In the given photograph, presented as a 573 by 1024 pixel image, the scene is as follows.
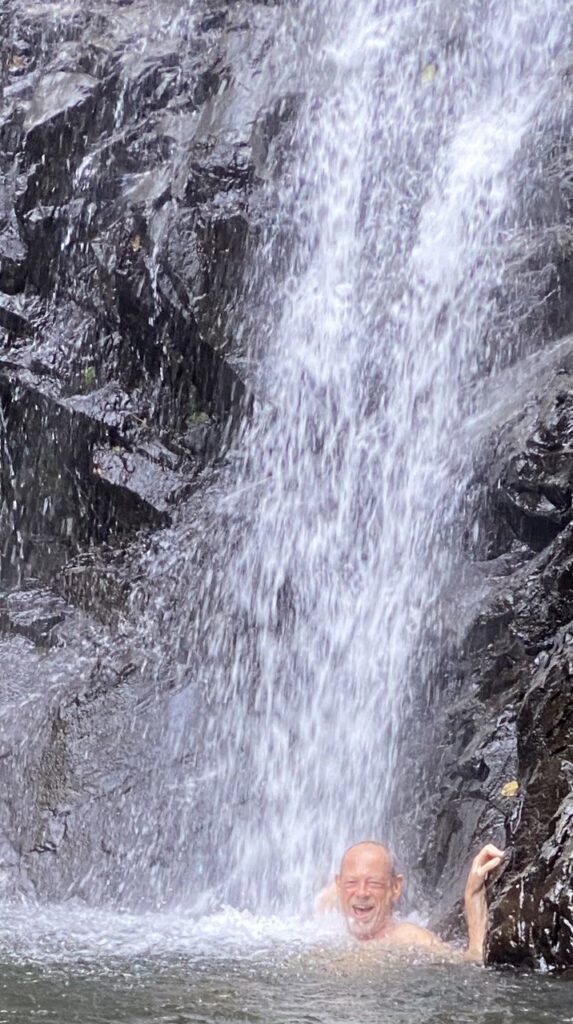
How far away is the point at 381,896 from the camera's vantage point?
548 cm

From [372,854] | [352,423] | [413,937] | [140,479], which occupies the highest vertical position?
[352,423]

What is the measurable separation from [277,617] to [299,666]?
0.46m

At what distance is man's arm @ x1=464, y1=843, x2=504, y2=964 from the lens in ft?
15.4

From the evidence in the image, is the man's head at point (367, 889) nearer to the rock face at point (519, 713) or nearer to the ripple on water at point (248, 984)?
the ripple on water at point (248, 984)

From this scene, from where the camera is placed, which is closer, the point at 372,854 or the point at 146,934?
the point at 372,854

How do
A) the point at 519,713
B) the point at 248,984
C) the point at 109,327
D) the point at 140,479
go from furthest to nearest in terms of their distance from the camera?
the point at 109,327 → the point at 140,479 → the point at 519,713 → the point at 248,984

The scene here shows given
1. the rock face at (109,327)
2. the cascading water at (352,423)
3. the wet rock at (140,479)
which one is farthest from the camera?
the wet rock at (140,479)

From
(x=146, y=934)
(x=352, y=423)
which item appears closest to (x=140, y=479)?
(x=352, y=423)

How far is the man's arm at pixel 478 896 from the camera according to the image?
185 inches

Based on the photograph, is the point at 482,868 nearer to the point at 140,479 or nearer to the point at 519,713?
the point at 519,713

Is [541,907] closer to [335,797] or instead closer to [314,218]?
[335,797]

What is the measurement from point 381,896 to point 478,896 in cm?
73

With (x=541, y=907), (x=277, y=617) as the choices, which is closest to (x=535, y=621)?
(x=277, y=617)

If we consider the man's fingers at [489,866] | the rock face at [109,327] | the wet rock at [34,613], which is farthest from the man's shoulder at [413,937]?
the wet rock at [34,613]
